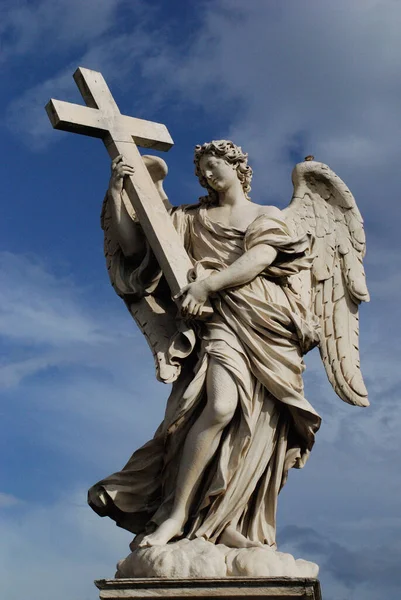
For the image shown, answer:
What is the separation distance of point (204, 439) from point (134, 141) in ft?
8.69

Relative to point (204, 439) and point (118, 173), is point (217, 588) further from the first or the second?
point (118, 173)

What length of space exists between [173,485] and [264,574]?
1.13 meters

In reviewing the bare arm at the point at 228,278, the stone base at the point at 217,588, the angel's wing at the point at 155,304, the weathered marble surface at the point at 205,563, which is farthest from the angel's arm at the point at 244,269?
the stone base at the point at 217,588

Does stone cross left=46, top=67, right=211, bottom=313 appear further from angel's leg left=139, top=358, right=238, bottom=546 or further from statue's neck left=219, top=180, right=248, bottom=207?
angel's leg left=139, top=358, right=238, bottom=546

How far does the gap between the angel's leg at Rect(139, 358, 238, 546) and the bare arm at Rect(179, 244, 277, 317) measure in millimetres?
558

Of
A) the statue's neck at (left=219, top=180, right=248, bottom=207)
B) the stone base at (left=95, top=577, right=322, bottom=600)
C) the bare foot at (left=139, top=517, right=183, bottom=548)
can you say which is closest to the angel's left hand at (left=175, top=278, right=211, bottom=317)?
the statue's neck at (left=219, top=180, right=248, bottom=207)

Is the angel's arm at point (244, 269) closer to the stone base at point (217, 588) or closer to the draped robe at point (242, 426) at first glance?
the draped robe at point (242, 426)

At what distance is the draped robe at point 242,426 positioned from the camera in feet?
25.8

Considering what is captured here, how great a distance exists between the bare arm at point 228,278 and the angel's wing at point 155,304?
0.23m

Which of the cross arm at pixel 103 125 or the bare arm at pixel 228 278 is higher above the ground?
the cross arm at pixel 103 125

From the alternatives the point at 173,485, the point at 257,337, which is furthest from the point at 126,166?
the point at 173,485

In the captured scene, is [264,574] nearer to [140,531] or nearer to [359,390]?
[140,531]

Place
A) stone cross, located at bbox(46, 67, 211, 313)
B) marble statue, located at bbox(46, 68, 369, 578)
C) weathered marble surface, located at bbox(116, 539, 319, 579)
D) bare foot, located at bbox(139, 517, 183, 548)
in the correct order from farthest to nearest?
stone cross, located at bbox(46, 67, 211, 313) < marble statue, located at bbox(46, 68, 369, 578) < bare foot, located at bbox(139, 517, 183, 548) < weathered marble surface, located at bbox(116, 539, 319, 579)

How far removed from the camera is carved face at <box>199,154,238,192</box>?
8.77 meters
